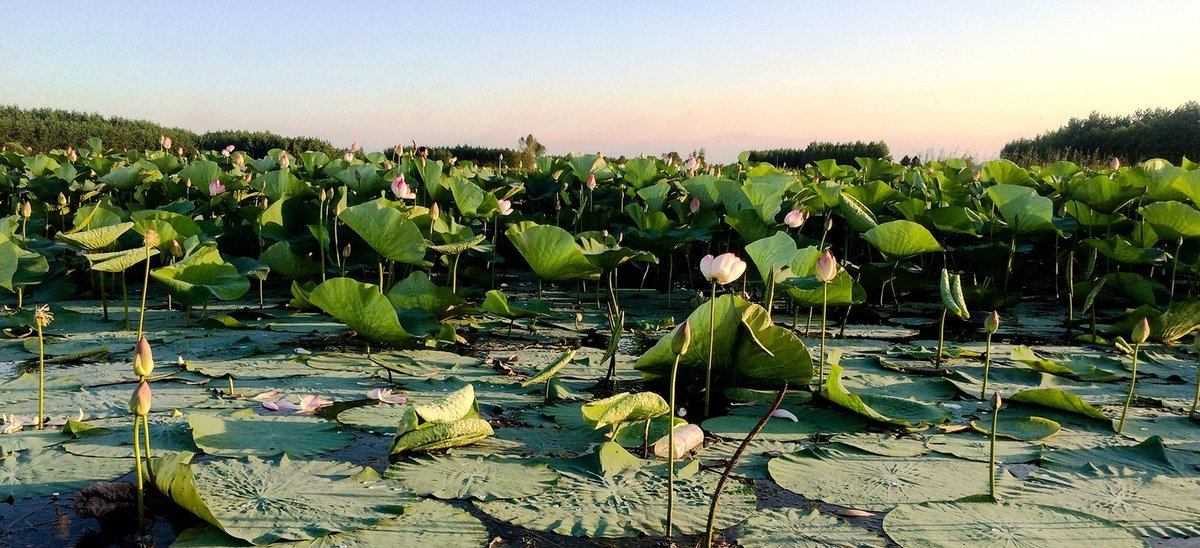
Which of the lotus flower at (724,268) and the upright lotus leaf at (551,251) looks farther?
the upright lotus leaf at (551,251)

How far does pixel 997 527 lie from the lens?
4.62ft

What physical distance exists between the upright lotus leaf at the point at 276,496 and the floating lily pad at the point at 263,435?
0.20 feet

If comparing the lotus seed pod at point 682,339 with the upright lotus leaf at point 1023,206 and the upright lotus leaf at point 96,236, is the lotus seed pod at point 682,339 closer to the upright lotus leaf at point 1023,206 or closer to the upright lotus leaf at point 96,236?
the upright lotus leaf at point 96,236

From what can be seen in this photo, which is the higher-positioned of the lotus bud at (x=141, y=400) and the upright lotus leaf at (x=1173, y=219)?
the upright lotus leaf at (x=1173, y=219)

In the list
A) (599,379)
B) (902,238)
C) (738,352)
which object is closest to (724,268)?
(738,352)

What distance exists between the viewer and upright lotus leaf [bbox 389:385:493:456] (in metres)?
1.63

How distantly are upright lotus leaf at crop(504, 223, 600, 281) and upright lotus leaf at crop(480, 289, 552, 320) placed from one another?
151 mm

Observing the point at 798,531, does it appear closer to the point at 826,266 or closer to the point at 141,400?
the point at 826,266

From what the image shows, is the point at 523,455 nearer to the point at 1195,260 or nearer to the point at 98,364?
the point at 98,364

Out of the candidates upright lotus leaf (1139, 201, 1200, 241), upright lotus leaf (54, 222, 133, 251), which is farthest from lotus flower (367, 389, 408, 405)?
upright lotus leaf (1139, 201, 1200, 241)

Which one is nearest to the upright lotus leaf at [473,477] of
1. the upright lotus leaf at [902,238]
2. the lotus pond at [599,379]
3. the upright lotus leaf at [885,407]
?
the lotus pond at [599,379]

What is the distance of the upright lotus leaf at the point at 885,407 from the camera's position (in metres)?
1.96

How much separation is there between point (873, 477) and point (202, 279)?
7.44 ft

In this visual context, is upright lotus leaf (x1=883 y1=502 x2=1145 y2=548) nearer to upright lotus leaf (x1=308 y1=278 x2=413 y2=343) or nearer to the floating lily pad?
the floating lily pad
